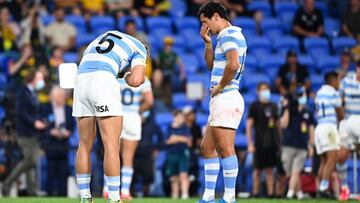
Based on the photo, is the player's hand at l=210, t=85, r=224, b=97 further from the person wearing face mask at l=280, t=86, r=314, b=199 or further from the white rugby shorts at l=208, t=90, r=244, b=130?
the person wearing face mask at l=280, t=86, r=314, b=199

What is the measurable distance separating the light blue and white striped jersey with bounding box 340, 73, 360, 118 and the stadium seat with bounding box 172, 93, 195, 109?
4490mm

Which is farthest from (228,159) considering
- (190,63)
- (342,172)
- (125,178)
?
(190,63)

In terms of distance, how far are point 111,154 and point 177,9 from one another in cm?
1429

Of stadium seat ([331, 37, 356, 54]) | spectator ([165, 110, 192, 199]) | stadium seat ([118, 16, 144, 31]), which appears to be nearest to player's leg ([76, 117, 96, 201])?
spectator ([165, 110, 192, 199])

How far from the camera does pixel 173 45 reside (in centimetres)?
2556

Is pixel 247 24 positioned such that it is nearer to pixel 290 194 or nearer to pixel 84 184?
pixel 290 194

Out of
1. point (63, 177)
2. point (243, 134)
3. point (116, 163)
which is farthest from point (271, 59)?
point (116, 163)

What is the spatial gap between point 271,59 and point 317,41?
154 cm

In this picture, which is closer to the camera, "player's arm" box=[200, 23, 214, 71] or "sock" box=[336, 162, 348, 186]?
"player's arm" box=[200, 23, 214, 71]

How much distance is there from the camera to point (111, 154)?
1293 cm

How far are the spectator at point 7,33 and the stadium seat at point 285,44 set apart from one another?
5885 mm

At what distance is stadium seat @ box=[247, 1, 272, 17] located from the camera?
2742 cm

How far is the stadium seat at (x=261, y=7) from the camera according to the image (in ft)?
90.0

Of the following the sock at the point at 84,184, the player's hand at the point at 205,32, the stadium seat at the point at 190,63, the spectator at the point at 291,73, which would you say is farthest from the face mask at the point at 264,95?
the sock at the point at 84,184
